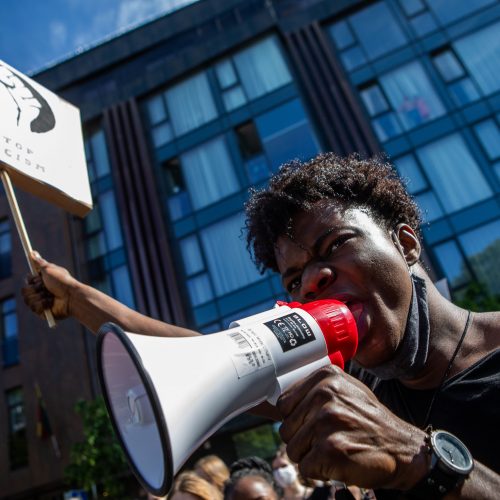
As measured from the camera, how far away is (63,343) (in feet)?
60.7

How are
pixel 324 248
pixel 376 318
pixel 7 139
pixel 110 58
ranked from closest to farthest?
pixel 376 318 < pixel 324 248 < pixel 7 139 < pixel 110 58

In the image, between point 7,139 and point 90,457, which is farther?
point 90,457

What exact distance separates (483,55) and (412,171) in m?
4.47

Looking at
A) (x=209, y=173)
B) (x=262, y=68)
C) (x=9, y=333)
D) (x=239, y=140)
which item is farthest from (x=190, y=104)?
(x=9, y=333)

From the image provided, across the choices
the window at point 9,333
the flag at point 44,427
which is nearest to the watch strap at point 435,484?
the flag at point 44,427

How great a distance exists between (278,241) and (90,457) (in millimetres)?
14404

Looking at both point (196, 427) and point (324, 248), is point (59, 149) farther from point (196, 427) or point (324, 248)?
point (196, 427)

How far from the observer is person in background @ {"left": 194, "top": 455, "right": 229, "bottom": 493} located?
4582mm

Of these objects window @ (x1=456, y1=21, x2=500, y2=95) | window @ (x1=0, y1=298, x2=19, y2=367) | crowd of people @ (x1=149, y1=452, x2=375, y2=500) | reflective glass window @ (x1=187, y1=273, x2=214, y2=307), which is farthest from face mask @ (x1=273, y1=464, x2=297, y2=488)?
window @ (x1=0, y1=298, x2=19, y2=367)

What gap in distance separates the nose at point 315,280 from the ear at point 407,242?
1.27ft

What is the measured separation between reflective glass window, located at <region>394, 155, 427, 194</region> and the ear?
13688 millimetres

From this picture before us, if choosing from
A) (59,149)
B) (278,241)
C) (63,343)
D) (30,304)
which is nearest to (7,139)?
(59,149)


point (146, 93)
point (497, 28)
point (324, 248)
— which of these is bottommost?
point (324, 248)

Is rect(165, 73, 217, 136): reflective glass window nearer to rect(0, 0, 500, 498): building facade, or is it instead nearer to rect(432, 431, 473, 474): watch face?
rect(0, 0, 500, 498): building facade
